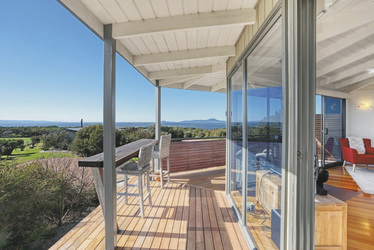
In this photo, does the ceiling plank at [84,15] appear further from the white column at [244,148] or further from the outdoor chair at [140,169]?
the white column at [244,148]

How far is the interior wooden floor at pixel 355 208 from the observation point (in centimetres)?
121

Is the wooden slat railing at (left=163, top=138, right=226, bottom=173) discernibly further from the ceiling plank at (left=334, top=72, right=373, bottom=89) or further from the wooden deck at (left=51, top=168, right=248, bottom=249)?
the ceiling plank at (left=334, top=72, right=373, bottom=89)

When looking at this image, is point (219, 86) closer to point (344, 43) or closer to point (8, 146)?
point (344, 43)

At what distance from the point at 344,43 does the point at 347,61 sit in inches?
4.7

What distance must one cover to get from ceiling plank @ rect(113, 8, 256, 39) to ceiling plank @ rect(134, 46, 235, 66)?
843 millimetres

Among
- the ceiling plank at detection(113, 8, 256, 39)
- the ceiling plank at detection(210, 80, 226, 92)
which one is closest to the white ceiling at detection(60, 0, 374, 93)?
the ceiling plank at detection(113, 8, 256, 39)

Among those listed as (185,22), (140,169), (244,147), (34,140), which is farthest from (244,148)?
(34,140)

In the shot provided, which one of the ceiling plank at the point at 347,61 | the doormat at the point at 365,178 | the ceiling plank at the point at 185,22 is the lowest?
the doormat at the point at 365,178

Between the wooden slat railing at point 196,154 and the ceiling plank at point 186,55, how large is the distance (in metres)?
2.60

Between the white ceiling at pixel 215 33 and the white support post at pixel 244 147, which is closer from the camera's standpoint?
the white ceiling at pixel 215 33

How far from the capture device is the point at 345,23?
92 cm

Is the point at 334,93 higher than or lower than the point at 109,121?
higher

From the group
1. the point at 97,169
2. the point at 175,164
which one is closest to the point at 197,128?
the point at 175,164

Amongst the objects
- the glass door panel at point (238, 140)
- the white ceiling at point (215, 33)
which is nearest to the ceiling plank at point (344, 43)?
the white ceiling at point (215, 33)
